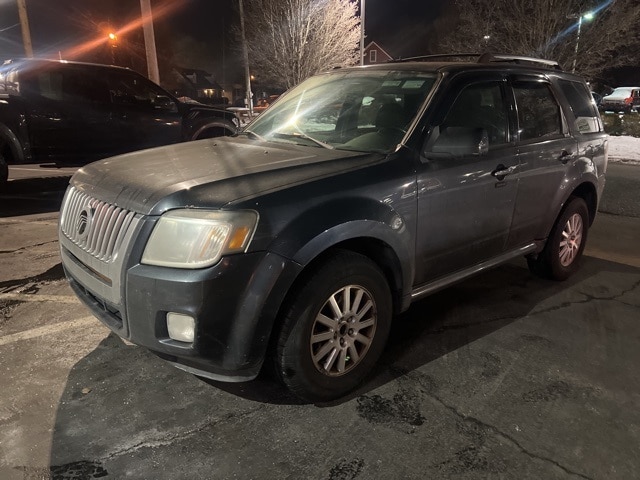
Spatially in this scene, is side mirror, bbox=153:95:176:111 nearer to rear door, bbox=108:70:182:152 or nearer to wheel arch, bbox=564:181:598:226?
rear door, bbox=108:70:182:152

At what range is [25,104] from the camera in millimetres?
7578

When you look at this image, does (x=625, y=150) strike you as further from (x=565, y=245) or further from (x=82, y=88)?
(x=82, y=88)

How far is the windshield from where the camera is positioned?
126 inches

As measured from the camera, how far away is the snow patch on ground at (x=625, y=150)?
1254 cm

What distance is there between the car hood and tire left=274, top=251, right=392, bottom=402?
529mm

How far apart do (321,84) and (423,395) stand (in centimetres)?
256

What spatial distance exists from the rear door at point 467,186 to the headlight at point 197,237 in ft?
3.96

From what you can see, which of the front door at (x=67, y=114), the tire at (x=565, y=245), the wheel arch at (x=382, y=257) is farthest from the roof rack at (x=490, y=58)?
the front door at (x=67, y=114)

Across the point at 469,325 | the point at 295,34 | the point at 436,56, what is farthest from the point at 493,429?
the point at 295,34

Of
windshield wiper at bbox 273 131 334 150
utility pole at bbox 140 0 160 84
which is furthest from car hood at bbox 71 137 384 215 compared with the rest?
utility pole at bbox 140 0 160 84

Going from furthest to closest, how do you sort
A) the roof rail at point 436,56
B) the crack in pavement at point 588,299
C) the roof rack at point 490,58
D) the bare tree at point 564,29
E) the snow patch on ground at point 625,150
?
the bare tree at point 564,29
the snow patch on ground at point 625,150
the roof rail at point 436,56
the crack in pavement at point 588,299
the roof rack at point 490,58

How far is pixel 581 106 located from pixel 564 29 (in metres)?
18.7

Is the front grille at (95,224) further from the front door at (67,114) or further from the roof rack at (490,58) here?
the front door at (67,114)

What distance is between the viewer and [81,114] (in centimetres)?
807
